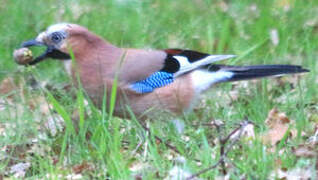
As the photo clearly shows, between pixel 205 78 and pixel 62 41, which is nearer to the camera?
pixel 62 41

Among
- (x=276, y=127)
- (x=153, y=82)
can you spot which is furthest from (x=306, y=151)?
(x=153, y=82)

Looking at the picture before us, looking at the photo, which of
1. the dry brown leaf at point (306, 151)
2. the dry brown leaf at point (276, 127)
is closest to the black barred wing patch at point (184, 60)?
the dry brown leaf at point (276, 127)

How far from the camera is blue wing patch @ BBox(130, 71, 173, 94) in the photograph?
17.7 ft

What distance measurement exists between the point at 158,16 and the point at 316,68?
5.92 feet

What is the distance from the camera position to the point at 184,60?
223 inches

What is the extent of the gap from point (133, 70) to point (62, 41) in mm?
482

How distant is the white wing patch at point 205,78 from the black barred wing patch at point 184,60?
0.26 feet

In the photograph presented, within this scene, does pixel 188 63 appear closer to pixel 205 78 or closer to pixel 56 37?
pixel 205 78

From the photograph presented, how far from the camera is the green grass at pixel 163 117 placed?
4.45 metres

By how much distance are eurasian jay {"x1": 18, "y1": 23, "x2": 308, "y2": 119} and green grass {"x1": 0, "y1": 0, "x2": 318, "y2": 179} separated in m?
0.14

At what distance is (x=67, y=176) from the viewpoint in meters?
4.41

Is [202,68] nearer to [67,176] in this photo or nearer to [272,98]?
[272,98]

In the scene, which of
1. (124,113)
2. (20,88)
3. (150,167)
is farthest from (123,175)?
(20,88)

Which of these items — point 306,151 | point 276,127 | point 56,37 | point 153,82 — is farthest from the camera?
point 153,82
